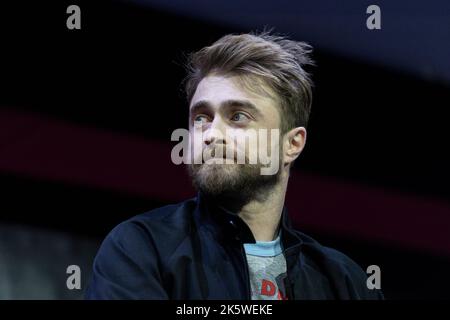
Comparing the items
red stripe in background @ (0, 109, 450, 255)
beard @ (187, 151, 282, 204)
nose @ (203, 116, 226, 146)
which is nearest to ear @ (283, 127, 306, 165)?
beard @ (187, 151, 282, 204)

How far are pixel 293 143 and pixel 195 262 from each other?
0.46m

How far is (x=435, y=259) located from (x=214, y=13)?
1090 mm

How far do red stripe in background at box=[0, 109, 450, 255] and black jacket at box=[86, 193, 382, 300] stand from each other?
1.28 ft

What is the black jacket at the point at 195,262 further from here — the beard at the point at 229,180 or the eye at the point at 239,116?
the eye at the point at 239,116

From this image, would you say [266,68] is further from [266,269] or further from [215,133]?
[266,269]

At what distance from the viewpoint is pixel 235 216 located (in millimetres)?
1538

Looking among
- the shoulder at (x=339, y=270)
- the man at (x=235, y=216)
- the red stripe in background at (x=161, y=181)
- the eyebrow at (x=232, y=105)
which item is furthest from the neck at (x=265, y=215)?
the red stripe in background at (x=161, y=181)

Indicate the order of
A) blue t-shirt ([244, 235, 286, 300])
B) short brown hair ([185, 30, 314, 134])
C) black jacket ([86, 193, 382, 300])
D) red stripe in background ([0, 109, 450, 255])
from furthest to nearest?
red stripe in background ([0, 109, 450, 255]) < short brown hair ([185, 30, 314, 134]) < blue t-shirt ([244, 235, 286, 300]) < black jacket ([86, 193, 382, 300])

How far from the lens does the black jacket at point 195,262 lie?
→ 1.40 meters

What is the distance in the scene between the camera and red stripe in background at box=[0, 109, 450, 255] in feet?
6.50

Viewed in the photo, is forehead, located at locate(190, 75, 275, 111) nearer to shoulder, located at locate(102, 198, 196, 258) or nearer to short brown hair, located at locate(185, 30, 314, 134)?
short brown hair, located at locate(185, 30, 314, 134)

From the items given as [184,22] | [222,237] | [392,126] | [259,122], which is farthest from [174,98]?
[392,126]

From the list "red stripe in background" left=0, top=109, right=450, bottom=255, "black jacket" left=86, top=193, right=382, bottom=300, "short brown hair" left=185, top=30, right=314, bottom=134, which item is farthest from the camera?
"red stripe in background" left=0, top=109, right=450, bottom=255
